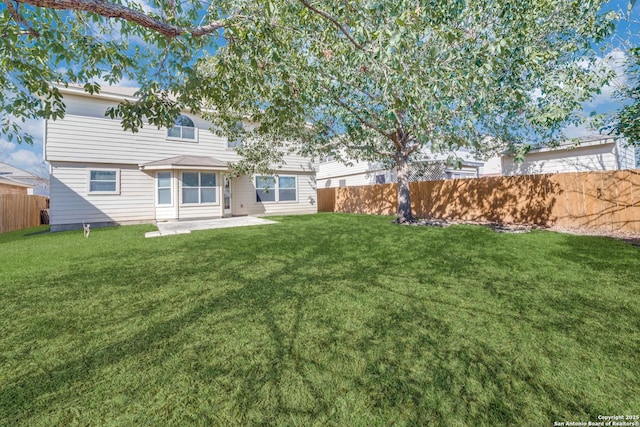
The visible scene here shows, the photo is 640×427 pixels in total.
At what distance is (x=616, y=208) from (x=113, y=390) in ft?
39.7

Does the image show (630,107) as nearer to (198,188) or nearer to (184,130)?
(198,188)

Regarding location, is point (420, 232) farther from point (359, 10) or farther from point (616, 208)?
point (359, 10)

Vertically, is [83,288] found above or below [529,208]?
below

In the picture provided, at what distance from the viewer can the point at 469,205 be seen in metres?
11.7

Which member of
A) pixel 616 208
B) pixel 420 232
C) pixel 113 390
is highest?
pixel 616 208

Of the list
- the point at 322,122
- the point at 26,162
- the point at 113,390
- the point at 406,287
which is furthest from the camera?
the point at 26,162

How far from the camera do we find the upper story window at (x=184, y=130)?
1290 cm

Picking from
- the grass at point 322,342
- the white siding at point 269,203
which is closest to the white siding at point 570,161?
the grass at point 322,342

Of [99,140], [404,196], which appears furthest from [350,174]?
[99,140]

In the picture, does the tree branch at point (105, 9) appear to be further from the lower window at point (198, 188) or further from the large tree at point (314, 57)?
the lower window at point (198, 188)

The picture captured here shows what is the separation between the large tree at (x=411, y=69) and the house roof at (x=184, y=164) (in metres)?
2.57

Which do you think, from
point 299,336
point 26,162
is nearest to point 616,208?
point 299,336

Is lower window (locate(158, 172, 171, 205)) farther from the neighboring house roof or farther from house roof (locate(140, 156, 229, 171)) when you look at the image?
the neighboring house roof

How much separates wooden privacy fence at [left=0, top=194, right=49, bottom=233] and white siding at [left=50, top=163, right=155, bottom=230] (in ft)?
10.6
